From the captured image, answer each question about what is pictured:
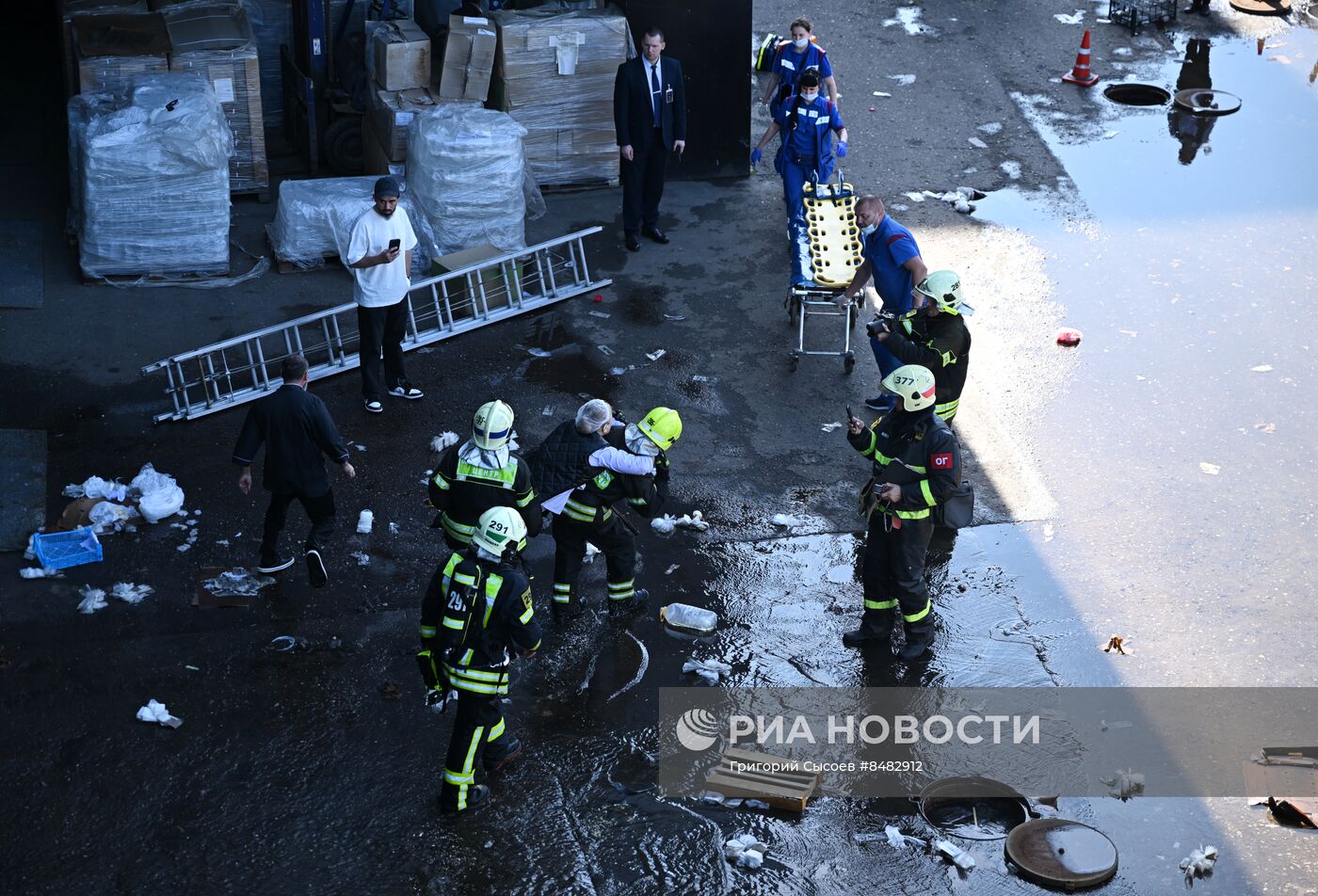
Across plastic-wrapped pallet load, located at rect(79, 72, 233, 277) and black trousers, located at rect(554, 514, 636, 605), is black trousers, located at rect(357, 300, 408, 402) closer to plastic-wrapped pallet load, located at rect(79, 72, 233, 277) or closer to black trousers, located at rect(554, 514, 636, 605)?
plastic-wrapped pallet load, located at rect(79, 72, 233, 277)

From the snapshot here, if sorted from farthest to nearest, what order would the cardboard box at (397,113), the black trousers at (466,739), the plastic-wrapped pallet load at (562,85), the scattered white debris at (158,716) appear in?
the plastic-wrapped pallet load at (562,85) → the cardboard box at (397,113) → the scattered white debris at (158,716) → the black trousers at (466,739)

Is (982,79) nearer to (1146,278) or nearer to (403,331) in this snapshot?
(1146,278)

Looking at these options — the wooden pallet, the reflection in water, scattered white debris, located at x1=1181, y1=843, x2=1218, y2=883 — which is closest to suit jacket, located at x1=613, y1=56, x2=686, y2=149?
the reflection in water

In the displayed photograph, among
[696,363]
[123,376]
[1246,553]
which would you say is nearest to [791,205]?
[696,363]

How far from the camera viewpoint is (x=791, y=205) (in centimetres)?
1139

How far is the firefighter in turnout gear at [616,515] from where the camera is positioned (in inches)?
291

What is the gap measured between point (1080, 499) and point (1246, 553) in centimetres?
107

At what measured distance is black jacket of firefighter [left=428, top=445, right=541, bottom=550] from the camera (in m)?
6.98

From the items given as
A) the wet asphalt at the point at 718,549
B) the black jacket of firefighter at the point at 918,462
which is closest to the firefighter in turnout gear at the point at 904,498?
the black jacket of firefighter at the point at 918,462

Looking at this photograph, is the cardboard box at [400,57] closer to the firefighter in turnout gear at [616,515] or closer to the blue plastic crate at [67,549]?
the blue plastic crate at [67,549]

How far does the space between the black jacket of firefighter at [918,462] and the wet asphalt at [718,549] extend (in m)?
0.99

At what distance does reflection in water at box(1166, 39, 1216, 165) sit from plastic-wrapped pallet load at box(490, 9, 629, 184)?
5.84 meters

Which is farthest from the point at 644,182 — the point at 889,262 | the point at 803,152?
the point at 889,262

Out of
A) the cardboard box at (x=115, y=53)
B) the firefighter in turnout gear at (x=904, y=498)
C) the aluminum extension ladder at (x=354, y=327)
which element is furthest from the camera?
the cardboard box at (x=115, y=53)
